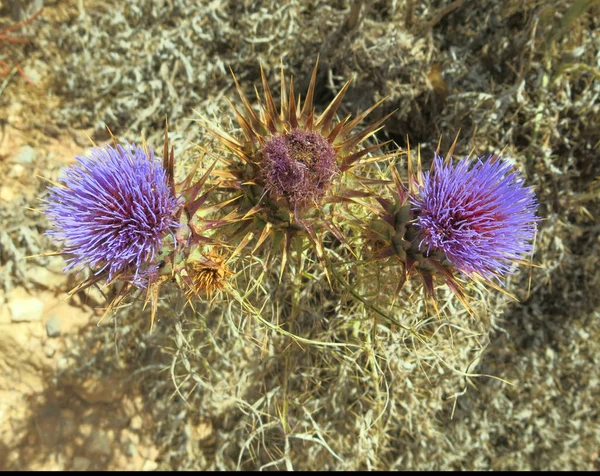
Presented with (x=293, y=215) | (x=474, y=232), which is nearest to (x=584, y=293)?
(x=474, y=232)

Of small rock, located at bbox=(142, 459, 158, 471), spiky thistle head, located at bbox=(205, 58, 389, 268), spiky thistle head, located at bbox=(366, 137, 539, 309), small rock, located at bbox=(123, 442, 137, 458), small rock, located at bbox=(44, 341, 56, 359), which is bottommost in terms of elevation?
small rock, located at bbox=(142, 459, 158, 471)

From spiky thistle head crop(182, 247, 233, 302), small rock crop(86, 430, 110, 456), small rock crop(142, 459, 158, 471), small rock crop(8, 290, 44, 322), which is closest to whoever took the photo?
spiky thistle head crop(182, 247, 233, 302)

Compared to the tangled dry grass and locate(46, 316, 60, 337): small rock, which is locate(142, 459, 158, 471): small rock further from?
locate(46, 316, 60, 337): small rock

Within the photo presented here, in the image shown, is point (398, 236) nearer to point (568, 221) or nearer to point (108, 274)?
point (108, 274)

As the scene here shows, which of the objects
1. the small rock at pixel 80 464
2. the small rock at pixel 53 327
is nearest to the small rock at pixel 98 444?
the small rock at pixel 80 464

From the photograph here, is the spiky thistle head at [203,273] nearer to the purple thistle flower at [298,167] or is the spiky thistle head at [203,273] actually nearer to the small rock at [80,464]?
the purple thistle flower at [298,167]

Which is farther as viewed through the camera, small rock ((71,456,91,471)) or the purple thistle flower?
small rock ((71,456,91,471))

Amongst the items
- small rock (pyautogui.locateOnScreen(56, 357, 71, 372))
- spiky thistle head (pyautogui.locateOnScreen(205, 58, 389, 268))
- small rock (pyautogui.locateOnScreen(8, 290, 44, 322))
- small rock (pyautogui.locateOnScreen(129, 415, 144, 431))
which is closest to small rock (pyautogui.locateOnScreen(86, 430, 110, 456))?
small rock (pyautogui.locateOnScreen(129, 415, 144, 431))
